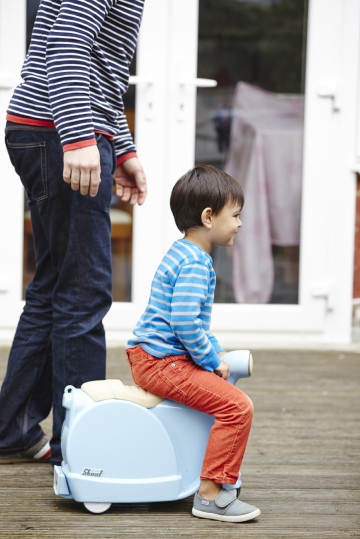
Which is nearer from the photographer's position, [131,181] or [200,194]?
[200,194]

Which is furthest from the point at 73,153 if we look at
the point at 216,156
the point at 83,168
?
the point at 216,156

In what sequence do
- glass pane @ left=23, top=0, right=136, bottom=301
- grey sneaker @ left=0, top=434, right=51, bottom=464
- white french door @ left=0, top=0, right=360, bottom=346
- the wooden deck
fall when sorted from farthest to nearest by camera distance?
glass pane @ left=23, top=0, right=136, bottom=301, white french door @ left=0, top=0, right=360, bottom=346, grey sneaker @ left=0, top=434, right=51, bottom=464, the wooden deck

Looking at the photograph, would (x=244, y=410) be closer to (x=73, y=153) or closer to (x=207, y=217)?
(x=207, y=217)

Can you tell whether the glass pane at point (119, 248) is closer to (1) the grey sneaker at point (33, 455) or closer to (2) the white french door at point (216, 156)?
(2) the white french door at point (216, 156)

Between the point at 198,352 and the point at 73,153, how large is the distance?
0.51 meters

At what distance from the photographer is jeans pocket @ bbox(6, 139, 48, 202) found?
6.67ft

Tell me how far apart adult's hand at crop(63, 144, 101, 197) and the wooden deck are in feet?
2.37

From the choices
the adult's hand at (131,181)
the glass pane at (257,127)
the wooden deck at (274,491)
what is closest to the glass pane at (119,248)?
the glass pane at (257,127)

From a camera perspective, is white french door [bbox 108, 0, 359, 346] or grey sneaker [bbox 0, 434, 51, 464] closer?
grey sneaker [bbox 0, 434, 51, 464]

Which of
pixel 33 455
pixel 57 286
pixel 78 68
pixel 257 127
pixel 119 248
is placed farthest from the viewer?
pixel 257 127

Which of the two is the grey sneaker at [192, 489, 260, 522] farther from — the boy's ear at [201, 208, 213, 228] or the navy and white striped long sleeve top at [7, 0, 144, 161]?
the navy and white striped long sleeve top at [7, 0, 144, 161]

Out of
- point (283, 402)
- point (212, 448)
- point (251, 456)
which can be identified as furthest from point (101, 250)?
point (283, 402)

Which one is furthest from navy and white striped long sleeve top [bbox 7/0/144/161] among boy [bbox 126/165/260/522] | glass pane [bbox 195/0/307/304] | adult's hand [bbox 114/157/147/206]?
glass pane [bbox 195/0/307/304]

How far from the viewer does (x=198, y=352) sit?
190 cm
